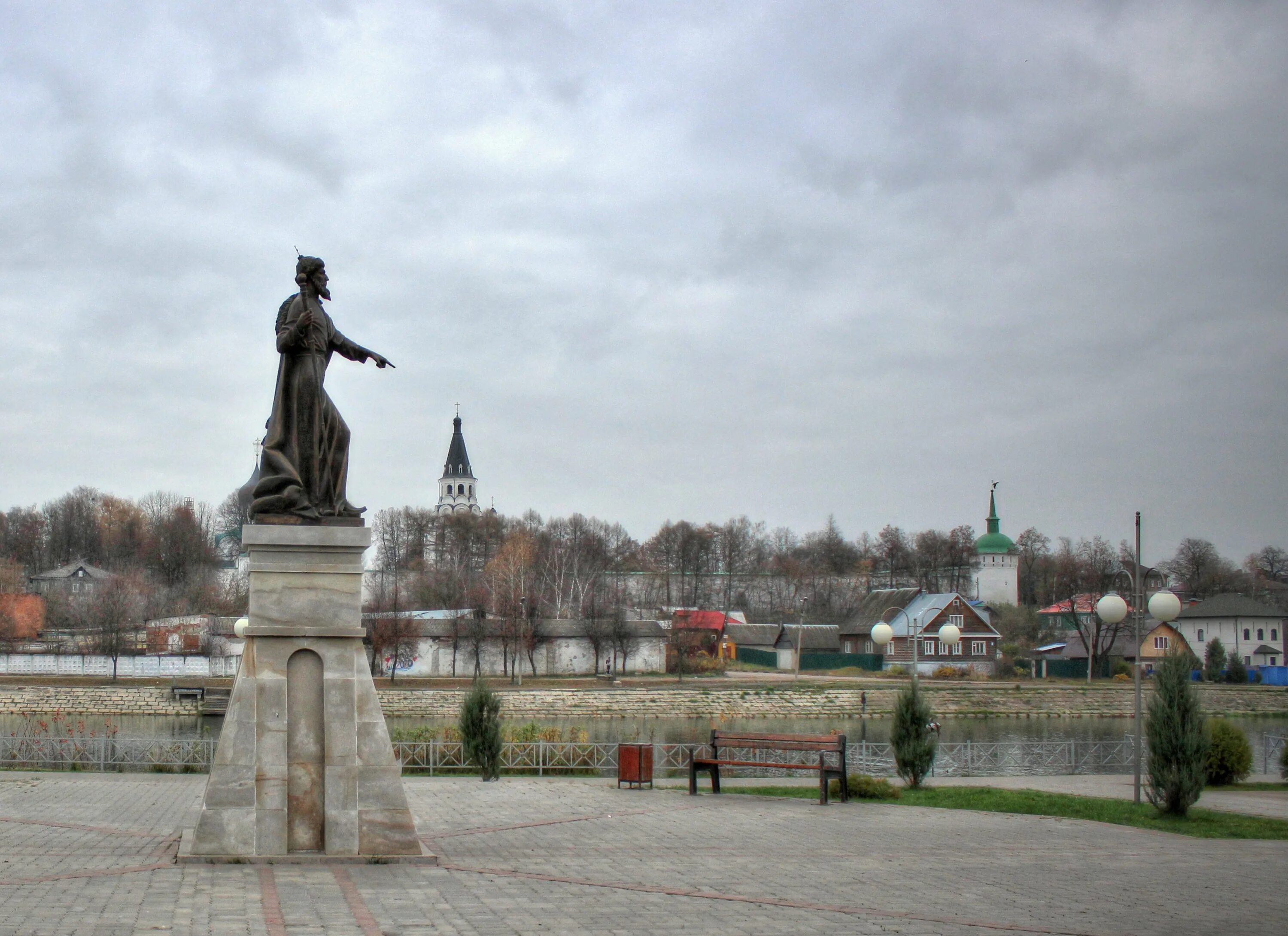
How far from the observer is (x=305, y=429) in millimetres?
10781

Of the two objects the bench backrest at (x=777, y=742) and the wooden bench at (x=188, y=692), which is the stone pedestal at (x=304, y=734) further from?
the wooden bench at (x=188, y=692)

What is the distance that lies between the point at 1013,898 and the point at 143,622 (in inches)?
2451

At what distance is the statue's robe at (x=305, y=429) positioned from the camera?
1059cm

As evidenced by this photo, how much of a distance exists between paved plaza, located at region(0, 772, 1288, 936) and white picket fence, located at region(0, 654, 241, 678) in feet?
157

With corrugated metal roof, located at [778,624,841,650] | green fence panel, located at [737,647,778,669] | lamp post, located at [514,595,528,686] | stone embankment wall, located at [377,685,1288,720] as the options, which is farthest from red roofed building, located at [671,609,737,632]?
stone embankment wall, located at [377,685,1288,720]

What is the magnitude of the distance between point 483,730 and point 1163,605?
9.52 meters

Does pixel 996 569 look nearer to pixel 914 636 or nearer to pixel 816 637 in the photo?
pixel 816 637

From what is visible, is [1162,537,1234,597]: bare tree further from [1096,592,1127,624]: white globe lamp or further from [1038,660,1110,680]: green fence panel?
[1096,592,1127,624]: white globe lamp

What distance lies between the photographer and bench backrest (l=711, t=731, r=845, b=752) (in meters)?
15.7

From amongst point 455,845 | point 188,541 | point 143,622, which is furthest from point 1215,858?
point 188,541

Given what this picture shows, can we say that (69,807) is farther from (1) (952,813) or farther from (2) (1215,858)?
(2) (1215,858)

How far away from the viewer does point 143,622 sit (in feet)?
210

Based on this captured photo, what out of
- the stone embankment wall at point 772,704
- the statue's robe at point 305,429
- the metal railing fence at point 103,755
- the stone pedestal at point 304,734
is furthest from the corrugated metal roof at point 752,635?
the stone pedestal at point 304,734

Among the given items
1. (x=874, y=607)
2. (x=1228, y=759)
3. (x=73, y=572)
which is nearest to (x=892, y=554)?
(x=874, y=607)
